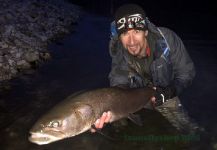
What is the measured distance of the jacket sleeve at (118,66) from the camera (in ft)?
20.7

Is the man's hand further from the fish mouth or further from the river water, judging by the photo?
the river water

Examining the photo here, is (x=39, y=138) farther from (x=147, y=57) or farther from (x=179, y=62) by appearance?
(x=179, y=62)

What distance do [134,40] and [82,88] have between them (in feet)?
12.2

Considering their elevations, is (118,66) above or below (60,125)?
above

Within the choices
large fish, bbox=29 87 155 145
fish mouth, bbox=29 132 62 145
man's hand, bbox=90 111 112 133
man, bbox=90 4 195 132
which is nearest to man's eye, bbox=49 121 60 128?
large fish, bbox=29 87 155 145

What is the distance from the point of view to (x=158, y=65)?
20.3 feet

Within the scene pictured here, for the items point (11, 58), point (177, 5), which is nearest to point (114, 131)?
point (11, 58)

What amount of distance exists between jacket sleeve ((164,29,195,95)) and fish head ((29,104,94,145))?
7.70ft

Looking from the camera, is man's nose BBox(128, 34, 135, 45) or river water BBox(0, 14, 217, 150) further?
river water BBox(0, 14, 217, 150)

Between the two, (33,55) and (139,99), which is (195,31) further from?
(139,99)

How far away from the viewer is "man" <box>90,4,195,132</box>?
5.70 metres

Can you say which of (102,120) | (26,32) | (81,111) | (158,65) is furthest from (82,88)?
(26,32)

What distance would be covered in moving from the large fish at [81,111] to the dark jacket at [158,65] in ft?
3.01

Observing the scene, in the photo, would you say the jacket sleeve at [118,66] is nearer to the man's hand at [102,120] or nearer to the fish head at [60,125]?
the man's hand at [102,120]
